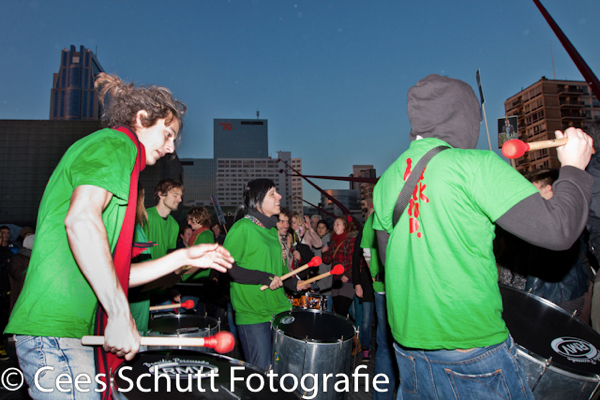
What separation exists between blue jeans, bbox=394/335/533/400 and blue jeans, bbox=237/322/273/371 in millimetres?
1879

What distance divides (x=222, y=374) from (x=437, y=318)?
3.03ft

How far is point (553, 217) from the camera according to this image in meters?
1.18

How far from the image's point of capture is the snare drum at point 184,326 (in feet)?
10.1

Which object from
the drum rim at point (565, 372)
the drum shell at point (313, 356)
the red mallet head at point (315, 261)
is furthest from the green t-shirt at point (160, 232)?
the drum rim at point (565, 372)

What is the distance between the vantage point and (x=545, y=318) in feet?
6.41

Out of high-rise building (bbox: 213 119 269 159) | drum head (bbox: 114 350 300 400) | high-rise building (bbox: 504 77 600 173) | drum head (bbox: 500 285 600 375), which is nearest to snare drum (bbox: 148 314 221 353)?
drum head (bbox: 114 350 300 400)

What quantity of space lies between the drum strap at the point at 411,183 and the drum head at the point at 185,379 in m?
0.88

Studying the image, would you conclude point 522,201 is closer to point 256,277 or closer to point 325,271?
point 256,277

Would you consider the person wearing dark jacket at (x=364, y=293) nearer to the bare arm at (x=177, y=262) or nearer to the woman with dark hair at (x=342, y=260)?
the woman with dark hair at (x=342, y=260)

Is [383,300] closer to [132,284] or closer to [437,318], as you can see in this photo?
[437,318]

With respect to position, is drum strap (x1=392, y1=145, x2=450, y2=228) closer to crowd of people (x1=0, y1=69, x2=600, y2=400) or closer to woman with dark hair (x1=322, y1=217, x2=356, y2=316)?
crowd of people (x1=0, y1=69, x2=600, y2=400)

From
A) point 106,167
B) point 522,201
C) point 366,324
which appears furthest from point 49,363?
point 366,324

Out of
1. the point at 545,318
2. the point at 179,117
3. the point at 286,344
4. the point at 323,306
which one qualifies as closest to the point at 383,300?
the point at 286,344

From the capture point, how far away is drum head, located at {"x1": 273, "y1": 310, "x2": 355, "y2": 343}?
283 centimetres
